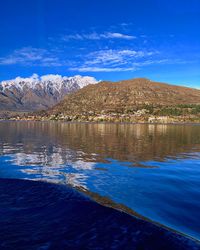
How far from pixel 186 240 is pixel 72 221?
7.74 m

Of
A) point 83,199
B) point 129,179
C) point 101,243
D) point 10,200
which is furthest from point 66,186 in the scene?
point 101,243

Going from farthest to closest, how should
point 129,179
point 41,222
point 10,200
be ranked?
1. point 129,179
2. point 10,200
3. point 41,222

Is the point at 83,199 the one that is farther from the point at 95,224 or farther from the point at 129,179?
the point at 129,179

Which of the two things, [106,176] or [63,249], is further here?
[106,176]

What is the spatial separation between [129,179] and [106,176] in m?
3.13

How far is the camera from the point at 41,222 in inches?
784

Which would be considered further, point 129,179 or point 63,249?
point 129,179

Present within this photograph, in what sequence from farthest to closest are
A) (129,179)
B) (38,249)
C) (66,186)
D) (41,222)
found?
(129,179)
(66,186)
(41,222)
(38,249)

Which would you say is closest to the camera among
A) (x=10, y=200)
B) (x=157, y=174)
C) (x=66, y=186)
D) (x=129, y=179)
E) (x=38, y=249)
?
(x=38, y=249)

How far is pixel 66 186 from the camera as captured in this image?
1153 inches

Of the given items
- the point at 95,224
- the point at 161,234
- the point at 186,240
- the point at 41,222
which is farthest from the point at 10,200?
the point at 186,240

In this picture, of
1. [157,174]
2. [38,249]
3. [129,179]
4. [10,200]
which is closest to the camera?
[38,249]

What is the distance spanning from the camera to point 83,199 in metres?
25.2

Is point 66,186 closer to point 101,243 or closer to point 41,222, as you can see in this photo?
point 41,222
